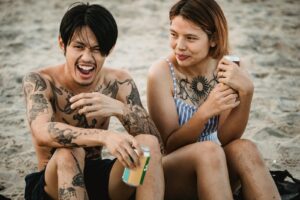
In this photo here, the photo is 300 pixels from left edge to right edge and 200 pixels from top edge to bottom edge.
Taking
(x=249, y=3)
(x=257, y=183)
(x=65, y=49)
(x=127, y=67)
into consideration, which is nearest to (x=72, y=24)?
(x=65, y=49)

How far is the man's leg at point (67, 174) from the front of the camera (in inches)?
115

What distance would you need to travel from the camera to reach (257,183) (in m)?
3.24

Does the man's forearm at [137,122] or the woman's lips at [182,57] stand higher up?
the woman's lips at [182,57]

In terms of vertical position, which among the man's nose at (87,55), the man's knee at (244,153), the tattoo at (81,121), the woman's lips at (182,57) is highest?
the man's nose at (87,55)

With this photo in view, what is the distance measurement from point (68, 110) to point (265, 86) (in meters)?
3.33

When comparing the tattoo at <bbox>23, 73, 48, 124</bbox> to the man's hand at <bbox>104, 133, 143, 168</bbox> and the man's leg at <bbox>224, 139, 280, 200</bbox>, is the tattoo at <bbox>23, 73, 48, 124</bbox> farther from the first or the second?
the man's leg at <bbox>224, 139, 280, 200</bbox>

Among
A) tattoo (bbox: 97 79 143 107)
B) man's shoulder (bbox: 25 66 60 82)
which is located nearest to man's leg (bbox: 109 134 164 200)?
tattoo (bbox: 97 79 143 107)

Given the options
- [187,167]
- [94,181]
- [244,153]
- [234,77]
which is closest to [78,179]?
[94,181]

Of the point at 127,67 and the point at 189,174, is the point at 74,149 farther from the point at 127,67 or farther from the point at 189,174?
the point at 127,67

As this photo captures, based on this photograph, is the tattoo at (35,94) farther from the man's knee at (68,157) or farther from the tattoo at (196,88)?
the tattoo at (196,88)

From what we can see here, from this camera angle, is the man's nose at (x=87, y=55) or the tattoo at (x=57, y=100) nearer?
the man's nose at (x=87, y=55)

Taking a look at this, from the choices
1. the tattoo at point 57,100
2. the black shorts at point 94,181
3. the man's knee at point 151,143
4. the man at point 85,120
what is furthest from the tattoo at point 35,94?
the man's knee at point 151,143

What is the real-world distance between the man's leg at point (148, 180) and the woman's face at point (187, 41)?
70 cm

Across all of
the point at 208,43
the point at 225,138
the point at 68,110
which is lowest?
the point at 225,138
